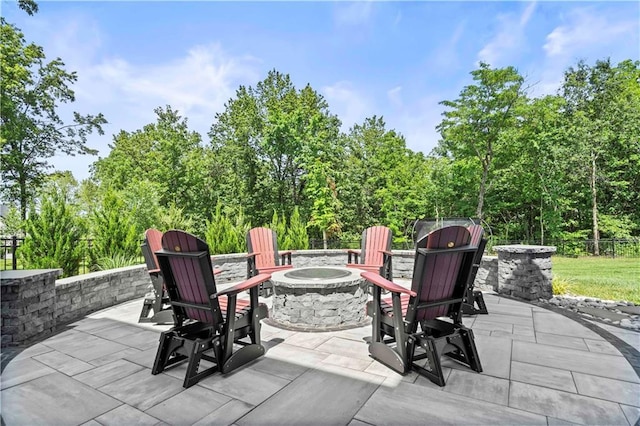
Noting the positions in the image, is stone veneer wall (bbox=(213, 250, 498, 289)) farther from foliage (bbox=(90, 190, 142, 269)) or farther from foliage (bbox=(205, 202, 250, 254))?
foliage (bbox=(90, 190, 142, 269))

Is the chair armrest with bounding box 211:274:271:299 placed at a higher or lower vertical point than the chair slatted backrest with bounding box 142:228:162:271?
lower

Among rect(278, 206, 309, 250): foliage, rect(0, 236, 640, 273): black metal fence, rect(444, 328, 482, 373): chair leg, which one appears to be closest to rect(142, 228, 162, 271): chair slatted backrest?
rect(0, 236, 640, 273): black metal fence

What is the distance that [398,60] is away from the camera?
7.40 metres

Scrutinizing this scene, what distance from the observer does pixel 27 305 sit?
10.0 ft

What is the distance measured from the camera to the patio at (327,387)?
1812mm

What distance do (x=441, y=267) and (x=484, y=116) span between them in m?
14.1

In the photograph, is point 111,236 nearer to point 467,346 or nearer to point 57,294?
point 57,294

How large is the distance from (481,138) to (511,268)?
11403 millimetres

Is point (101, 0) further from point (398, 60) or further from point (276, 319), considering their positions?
point (398, 60)

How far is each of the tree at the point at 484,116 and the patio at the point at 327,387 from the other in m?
12.9

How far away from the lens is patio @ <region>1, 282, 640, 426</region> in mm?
1812

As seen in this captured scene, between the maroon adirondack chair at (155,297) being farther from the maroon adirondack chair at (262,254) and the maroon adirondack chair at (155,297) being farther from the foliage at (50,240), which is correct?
the foliage at (50,240)

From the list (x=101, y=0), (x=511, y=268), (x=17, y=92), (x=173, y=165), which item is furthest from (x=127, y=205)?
(x=511, y=268)

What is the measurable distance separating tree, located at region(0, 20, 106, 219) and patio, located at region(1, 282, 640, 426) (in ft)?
45.1
